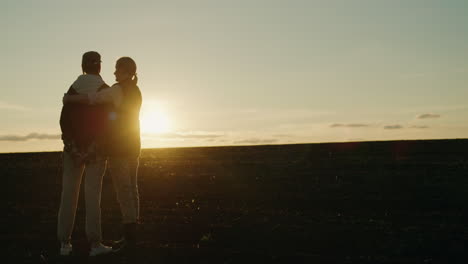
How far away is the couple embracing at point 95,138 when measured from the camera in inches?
262

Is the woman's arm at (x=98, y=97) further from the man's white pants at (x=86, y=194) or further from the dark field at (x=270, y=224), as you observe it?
the dark field at (x=270, y=224)

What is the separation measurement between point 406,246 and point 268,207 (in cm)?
519

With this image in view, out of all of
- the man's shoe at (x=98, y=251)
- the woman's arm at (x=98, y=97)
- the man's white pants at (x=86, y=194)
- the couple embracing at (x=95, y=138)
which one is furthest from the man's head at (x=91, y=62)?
the man's shoe at (x=98, y=251)

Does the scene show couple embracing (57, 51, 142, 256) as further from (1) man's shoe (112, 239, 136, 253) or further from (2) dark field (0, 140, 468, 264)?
(2) dark field (0, 140, 468, 264)

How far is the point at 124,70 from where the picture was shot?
7004mm

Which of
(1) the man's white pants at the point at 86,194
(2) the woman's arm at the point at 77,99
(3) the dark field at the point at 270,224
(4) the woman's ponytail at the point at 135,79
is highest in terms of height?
(4) the woman's ponytail at the point at 135,79

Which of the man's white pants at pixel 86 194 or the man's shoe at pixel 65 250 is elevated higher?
the man's white pants at pixel 86 194

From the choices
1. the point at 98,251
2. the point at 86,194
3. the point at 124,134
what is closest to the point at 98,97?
the point at 124,134

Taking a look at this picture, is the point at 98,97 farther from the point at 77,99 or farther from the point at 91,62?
the point at 91,62

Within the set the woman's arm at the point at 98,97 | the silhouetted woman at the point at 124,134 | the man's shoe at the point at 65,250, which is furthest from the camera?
the man's shoe at the point at 65,250

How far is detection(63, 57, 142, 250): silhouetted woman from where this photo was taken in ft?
22.0

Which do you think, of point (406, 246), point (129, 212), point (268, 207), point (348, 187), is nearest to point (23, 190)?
point (268, 207)

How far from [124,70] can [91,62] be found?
486 millimetres

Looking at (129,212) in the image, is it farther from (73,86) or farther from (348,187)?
(348,187)
